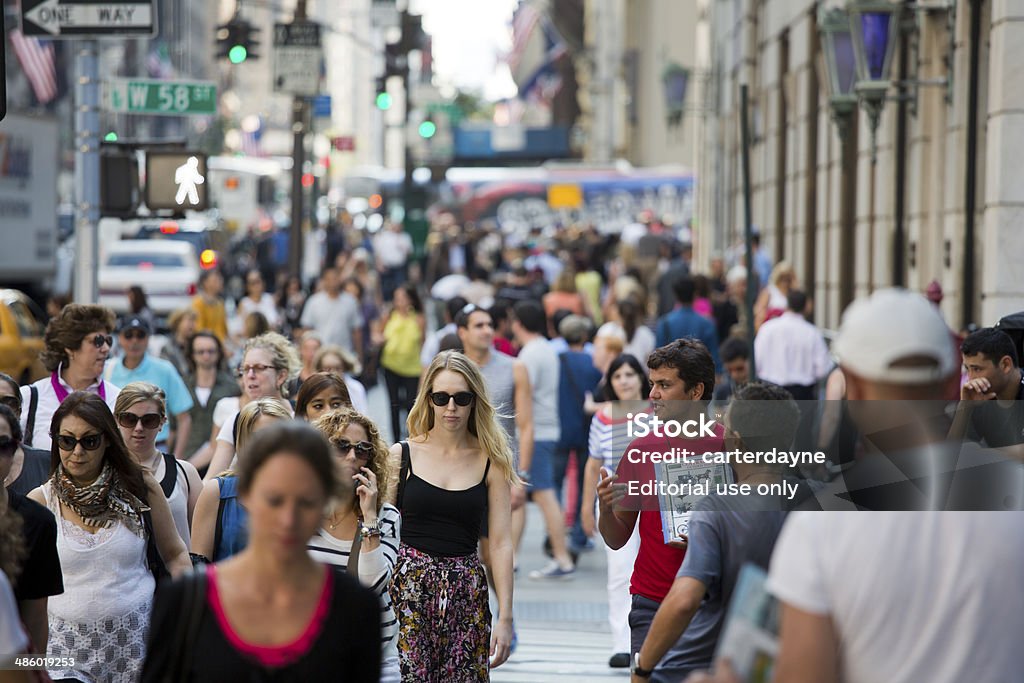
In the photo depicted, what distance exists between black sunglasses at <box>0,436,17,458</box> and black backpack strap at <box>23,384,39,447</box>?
219 cm

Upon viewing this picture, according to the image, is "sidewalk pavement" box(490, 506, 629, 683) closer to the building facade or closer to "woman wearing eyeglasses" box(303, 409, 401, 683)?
"woman wearing eyeglasses" box(303, 409, 401, 683)

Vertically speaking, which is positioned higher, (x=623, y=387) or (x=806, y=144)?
(x=806, y=144)

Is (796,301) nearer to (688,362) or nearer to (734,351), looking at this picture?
(734,351)

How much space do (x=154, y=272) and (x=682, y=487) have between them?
3246 cm

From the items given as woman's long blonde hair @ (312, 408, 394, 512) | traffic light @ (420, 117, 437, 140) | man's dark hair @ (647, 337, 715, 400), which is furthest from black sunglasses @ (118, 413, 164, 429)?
traffic light @ (420, 117, 437, 140)

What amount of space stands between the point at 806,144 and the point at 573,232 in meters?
19.2

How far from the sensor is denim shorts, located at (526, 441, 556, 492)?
12258 mm

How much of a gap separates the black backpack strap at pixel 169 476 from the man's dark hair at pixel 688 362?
1.92 metres

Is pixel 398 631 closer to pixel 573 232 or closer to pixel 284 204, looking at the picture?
pixel 573 232

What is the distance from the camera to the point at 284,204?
78250mm

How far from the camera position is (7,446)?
229 inches

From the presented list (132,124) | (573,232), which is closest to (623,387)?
(573,232)

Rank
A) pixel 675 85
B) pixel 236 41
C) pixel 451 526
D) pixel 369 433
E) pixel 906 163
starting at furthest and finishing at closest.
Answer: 1. pixel 675 85
2. pixel 236 41
3. pixel 906 163
4. pixel 451 526
5. pixel 369 433

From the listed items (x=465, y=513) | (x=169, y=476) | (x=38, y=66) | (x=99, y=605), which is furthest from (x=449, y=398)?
(x=38, y=66)
